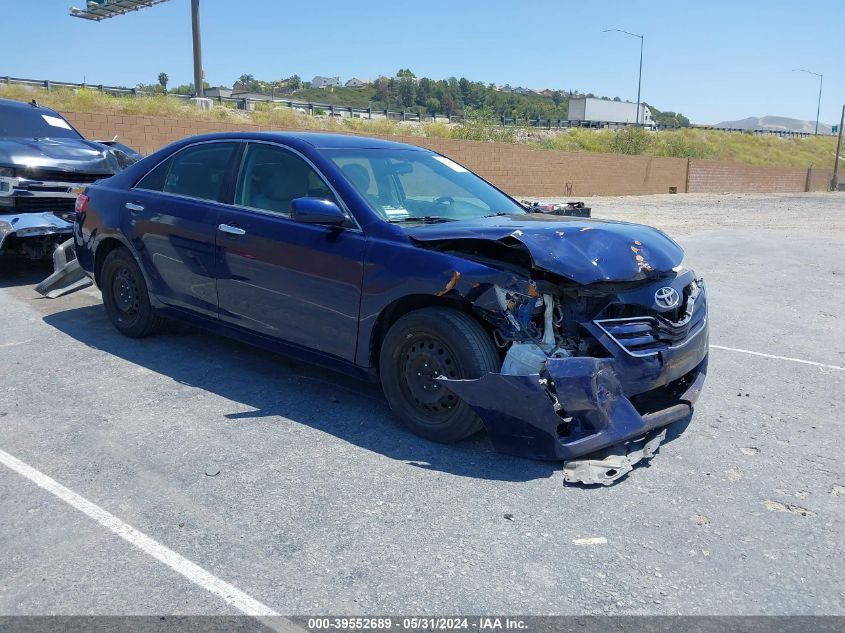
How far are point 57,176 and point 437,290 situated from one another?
6249 millimetres

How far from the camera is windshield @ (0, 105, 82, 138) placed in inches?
364

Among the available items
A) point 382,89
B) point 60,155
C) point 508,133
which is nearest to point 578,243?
point 60,155

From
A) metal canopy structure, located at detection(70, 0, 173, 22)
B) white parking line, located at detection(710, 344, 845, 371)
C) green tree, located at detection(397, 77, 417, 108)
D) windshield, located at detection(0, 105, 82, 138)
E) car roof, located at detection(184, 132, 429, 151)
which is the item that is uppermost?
green tree, located at detection(397, 77, 417, 108)

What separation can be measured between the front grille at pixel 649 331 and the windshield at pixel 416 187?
1.34m

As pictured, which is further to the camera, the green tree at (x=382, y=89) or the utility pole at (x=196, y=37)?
the green tree at (x=382, y=89)

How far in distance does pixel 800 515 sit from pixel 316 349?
2.82 meters

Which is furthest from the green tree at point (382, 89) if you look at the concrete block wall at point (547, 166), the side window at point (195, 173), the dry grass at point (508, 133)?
the side window at point (195, 173)

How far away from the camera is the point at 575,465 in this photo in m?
3.96

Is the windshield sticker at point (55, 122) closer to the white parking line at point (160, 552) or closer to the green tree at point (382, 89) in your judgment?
the white parking line at point (160, 552)

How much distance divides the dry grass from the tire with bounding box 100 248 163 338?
1689 cm

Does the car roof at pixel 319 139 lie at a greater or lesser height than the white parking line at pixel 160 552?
greater

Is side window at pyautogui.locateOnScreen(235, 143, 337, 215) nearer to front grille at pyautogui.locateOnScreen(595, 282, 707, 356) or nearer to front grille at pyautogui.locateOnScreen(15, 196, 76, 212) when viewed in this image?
front grille at pyautogui.locateOnScreen(595, 282, 707, 356)

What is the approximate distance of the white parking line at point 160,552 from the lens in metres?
2.76

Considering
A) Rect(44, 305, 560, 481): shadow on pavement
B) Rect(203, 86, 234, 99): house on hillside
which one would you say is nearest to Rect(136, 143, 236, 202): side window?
Rect(44, 305, 560, 481): shadow on pavement
